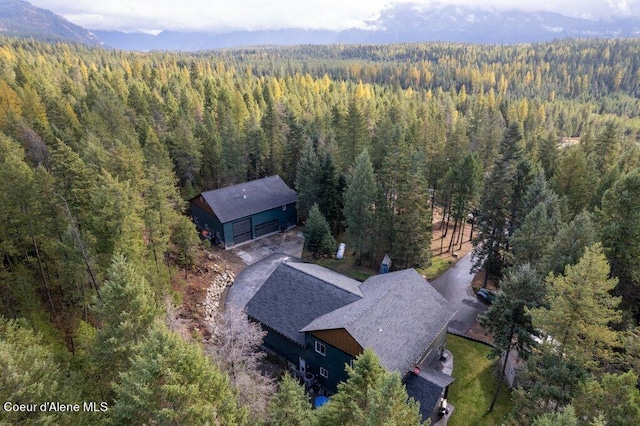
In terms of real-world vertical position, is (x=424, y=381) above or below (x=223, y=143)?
below

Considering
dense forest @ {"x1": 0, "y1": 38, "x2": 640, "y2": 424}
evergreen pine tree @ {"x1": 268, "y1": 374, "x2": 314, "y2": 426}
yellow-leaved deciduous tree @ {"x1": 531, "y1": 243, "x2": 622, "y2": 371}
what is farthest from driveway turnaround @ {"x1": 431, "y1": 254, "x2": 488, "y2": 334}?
evergreen pine tree @ {"x1": 268, "y1": 374, "x2": 314, "y2": 426}

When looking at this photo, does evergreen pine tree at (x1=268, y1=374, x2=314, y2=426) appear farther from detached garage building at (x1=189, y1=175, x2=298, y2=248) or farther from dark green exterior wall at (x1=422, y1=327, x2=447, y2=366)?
detached garage building at (x1=189, y1=175, x2=298, y2=248)

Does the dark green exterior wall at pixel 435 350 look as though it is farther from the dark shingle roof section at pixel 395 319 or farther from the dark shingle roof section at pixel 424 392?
the dark shingle roof section at pixel 424 392

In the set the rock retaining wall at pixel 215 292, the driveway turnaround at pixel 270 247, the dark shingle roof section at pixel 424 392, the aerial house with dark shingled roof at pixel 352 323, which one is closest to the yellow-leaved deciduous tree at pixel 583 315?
the dark shingle roof section at pixel 424 392

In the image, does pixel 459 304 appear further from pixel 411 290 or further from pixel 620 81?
pixel 620 81

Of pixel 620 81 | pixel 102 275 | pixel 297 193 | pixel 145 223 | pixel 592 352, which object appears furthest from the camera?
pixel 620 81

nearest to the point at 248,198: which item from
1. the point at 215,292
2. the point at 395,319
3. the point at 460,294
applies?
the point at 215,292

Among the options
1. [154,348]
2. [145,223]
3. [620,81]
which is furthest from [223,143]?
[620,81]
